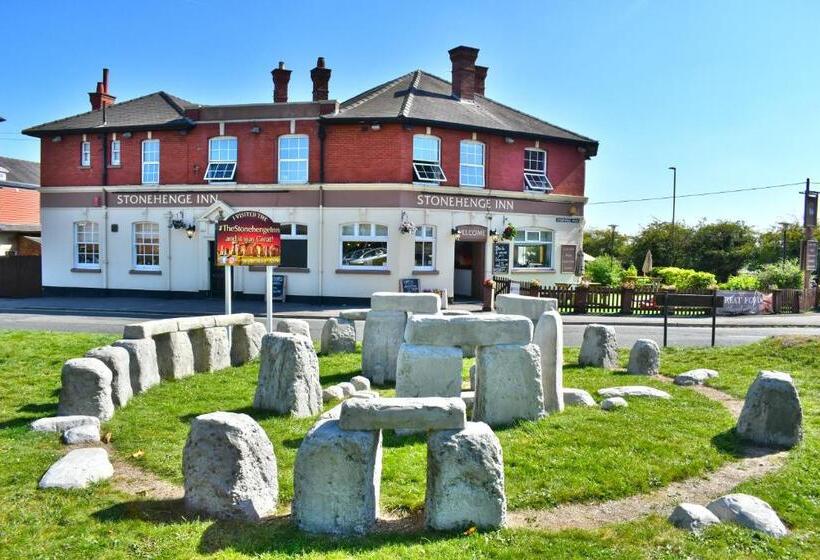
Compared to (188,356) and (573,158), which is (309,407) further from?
(573,158)

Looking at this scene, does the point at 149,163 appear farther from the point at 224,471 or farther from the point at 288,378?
the point at 224,471

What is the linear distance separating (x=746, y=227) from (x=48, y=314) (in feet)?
126

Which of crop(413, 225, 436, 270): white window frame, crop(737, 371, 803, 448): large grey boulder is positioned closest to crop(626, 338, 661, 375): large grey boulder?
crop(737, 371, 803, 448): large grey boulder

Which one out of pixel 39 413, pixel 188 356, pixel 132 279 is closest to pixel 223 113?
pixel 132 279

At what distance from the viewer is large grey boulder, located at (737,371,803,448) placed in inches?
271

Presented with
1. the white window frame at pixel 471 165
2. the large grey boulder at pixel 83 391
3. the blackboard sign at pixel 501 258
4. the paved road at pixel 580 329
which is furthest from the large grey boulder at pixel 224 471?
the blackboard sign at pixel 501 258

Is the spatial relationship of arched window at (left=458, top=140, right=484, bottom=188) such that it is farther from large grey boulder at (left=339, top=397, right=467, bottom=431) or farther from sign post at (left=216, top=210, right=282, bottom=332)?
large grey boulder at (left=339, top=397, right=467, bottom=431)

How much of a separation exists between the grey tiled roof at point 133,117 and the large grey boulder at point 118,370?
18086 millimetres

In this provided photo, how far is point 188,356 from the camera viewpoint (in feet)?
32.3

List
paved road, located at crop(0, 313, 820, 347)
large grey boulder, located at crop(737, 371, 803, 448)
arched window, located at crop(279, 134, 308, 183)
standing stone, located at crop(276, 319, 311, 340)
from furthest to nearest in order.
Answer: arched window, located at crop(279, 134, 308, 183)
paved road, located at crop(0, 313, 820, 347)
standing stone, located at crop(276, 319, 311, 340)
large grey boulder, located at crop(737, 371, 803, 448)

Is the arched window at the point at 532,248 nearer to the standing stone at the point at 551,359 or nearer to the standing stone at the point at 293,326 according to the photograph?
the standing stone at the point at 293,326

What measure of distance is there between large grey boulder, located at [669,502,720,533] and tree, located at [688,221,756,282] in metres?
38.7

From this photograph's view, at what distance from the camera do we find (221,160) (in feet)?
80.1

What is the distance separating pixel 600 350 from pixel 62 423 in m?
8.44
